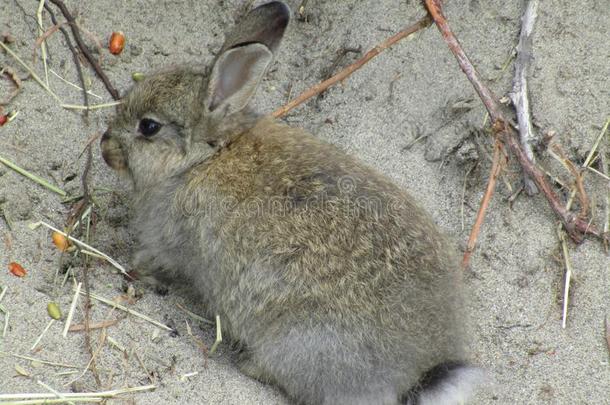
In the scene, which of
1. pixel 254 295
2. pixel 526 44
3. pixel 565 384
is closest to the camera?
pixel 254 295

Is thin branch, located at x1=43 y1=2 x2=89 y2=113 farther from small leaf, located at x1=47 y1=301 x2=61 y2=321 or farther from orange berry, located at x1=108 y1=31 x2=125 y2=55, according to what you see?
small leaf, located at x1=47 y1=301 x2=61 y2=321

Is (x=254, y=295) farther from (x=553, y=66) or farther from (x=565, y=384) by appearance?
(x=553, y=66)

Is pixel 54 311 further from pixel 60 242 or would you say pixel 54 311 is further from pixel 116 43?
pixel 116 43

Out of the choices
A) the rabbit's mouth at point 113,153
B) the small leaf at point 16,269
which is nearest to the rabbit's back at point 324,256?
the rabbit's mouth at point 113,153

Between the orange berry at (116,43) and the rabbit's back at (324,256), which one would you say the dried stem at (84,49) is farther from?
the rabbit's back at (324,256)

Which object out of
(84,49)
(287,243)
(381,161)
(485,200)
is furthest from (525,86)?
(84,49)

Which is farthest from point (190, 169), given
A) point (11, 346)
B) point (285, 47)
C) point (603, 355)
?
point (603, 355)
